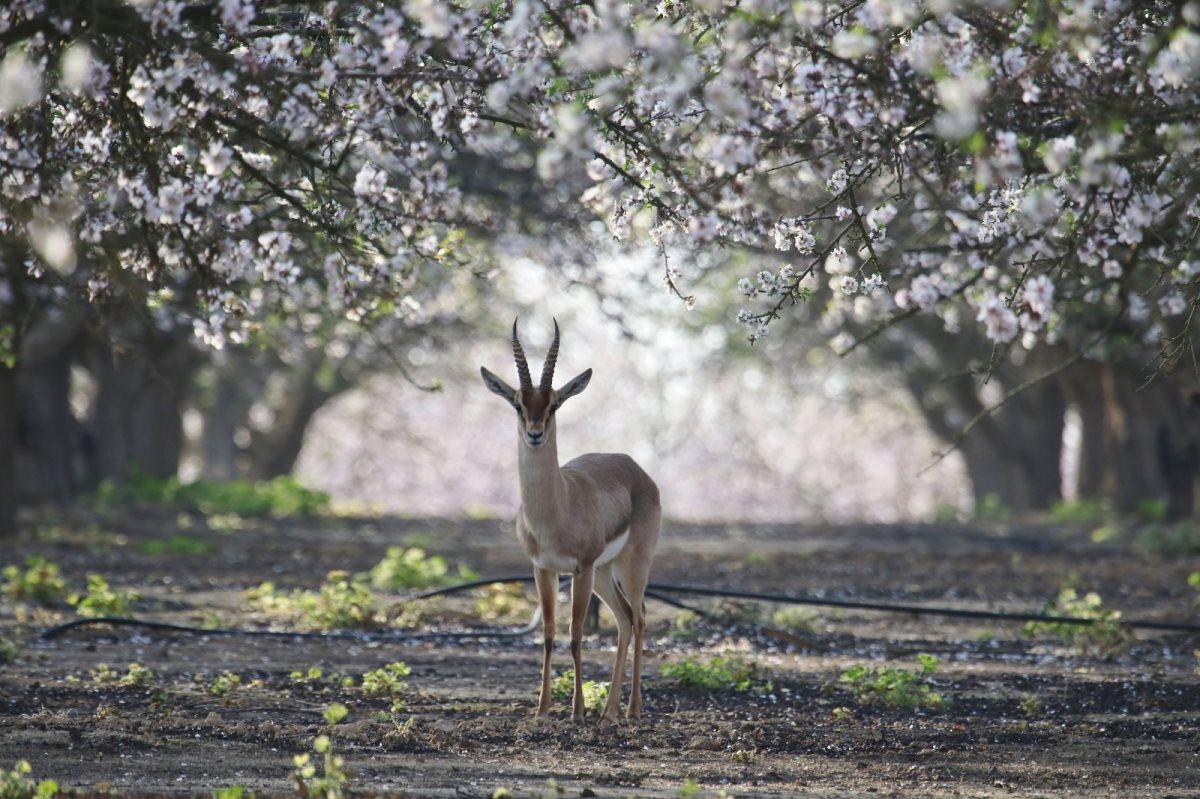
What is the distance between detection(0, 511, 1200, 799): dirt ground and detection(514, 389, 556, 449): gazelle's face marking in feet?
5.35

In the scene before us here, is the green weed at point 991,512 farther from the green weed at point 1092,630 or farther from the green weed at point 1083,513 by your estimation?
the green weed at point 1092,630

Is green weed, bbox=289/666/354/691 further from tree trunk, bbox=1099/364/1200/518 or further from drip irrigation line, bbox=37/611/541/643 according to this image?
tree trunk, bbox=1099/364/1200/518

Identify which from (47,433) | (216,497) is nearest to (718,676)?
(47,433)

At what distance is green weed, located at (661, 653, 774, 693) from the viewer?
400 inches

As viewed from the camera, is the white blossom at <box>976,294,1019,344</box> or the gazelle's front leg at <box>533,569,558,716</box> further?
the gazelle's front leg at <box>533,569,558,716</box>

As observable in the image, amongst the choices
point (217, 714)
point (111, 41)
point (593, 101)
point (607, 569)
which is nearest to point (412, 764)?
point (217, 714)

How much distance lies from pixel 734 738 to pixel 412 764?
1.89 meters

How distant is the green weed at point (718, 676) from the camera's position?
33.3 ft

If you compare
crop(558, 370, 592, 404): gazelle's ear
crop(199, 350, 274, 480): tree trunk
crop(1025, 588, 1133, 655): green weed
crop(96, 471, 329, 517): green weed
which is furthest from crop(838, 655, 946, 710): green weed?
crop(199, 350, 274, 480): tree trunk

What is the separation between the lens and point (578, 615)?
9.16 m

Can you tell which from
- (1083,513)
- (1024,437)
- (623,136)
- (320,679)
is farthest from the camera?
(1024,437)

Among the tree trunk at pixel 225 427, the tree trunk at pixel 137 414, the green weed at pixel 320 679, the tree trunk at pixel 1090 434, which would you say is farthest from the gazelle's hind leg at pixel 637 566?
the tree trunk at pixel 225 427

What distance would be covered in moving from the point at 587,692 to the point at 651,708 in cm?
49

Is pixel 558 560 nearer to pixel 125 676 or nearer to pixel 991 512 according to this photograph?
pixel 125 676
